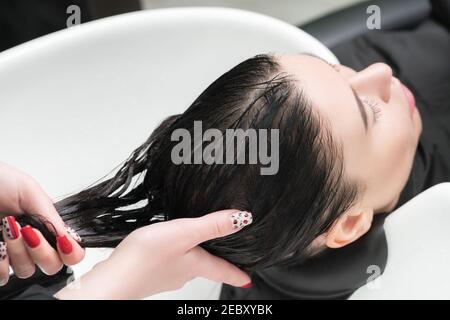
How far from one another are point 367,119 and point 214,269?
0.98 ft

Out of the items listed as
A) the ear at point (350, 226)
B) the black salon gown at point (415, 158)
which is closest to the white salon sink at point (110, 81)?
the black salon gown at point (415, 158)

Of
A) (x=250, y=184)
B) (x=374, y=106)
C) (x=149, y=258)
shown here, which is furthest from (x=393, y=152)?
→ (x=149, y=258)

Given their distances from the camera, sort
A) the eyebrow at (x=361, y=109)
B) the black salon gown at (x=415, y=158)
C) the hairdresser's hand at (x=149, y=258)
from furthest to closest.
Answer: the black salon gown at (x=415, y=158) < the eyebrow at (x=361, y=109) < the hairdresser's hand at (x=149, y=258)

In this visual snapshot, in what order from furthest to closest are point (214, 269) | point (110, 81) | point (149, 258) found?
point (110, 81), point (214, 269), point (149, 258)

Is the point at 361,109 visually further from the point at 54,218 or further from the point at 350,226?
the point at 54,218

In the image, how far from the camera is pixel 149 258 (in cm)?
65

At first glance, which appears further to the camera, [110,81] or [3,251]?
[110,81]

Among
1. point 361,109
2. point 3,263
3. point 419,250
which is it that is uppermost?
point 361,109

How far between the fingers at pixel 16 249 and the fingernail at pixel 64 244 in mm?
43

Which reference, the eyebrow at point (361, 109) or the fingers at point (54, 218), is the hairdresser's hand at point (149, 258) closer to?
the fingers at point (54, 218)

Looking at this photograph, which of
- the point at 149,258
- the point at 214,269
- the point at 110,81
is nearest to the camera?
the point at 149,258

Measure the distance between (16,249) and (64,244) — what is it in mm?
58

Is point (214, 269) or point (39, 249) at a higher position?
point (39, 249)

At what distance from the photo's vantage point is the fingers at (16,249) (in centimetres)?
65
